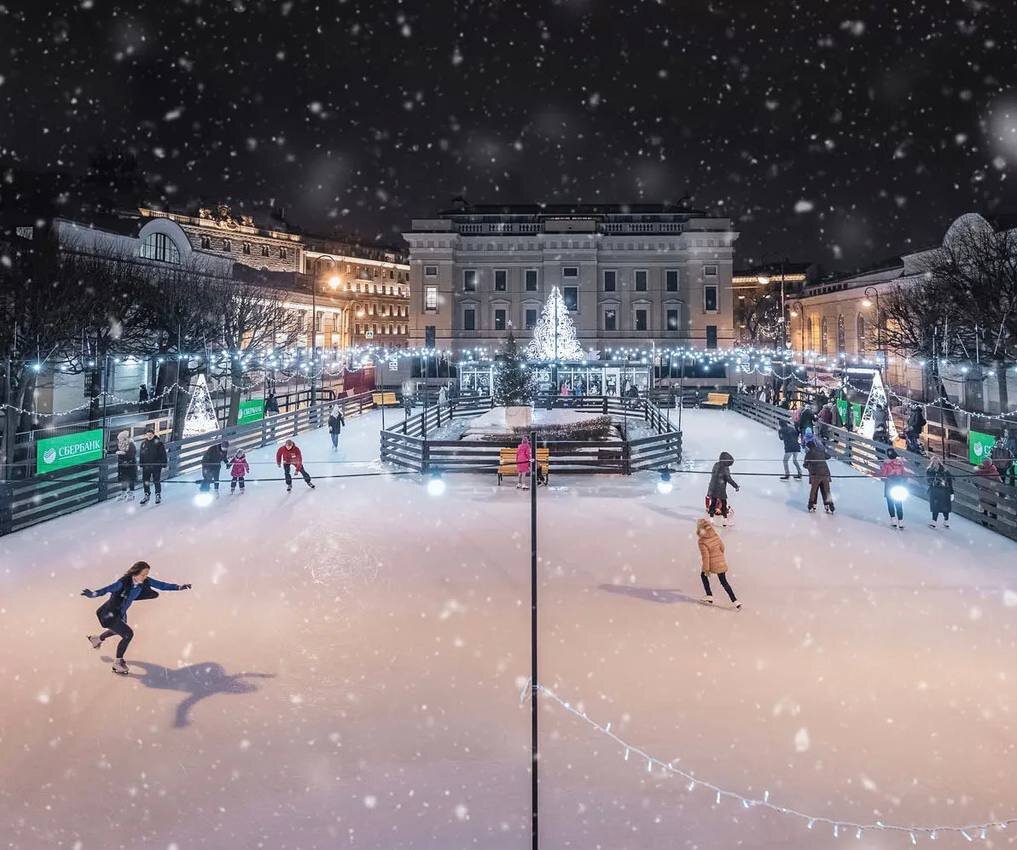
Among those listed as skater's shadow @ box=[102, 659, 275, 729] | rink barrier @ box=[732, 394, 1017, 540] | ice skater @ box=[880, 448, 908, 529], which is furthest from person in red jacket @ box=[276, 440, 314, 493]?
rink barrier @ box=[732, 394, 1017, 540]

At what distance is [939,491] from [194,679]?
12.5 meters

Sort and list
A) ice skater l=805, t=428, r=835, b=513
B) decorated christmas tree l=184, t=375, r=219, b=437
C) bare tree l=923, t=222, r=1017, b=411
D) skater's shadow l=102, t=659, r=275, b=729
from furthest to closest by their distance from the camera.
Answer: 1. bare tree l=923, t=222, r=1017, b=411
2. decorated christmas tree l=184, t=375, r=219, b=437
3. ice skater l=805, t=428, r=835, b=513
4. skater's shadow l=102, t=659, r=275, b=729

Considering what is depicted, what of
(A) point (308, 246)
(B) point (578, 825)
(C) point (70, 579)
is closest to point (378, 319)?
(A) point (308, 246)

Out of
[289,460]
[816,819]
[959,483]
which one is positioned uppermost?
[289,460]

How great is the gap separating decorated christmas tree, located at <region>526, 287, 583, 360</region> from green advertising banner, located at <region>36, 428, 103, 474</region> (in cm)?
2822

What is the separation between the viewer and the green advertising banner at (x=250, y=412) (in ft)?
82.3

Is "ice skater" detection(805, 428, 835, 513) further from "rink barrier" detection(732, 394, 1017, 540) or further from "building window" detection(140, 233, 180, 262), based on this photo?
"building window" detection(140, 233, 180, 262)

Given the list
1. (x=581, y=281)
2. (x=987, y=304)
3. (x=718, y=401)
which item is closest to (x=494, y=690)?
(x=987, y=304)

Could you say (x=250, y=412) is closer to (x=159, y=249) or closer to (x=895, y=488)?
(x=159, y=249)

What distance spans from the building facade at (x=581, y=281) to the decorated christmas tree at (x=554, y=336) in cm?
1099

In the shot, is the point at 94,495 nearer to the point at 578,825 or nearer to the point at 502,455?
the point at 502,455

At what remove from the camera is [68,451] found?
48.4ft

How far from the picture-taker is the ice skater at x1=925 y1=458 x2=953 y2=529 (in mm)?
12477

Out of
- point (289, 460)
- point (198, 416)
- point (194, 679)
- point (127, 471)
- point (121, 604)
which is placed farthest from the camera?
point (198, 416)
